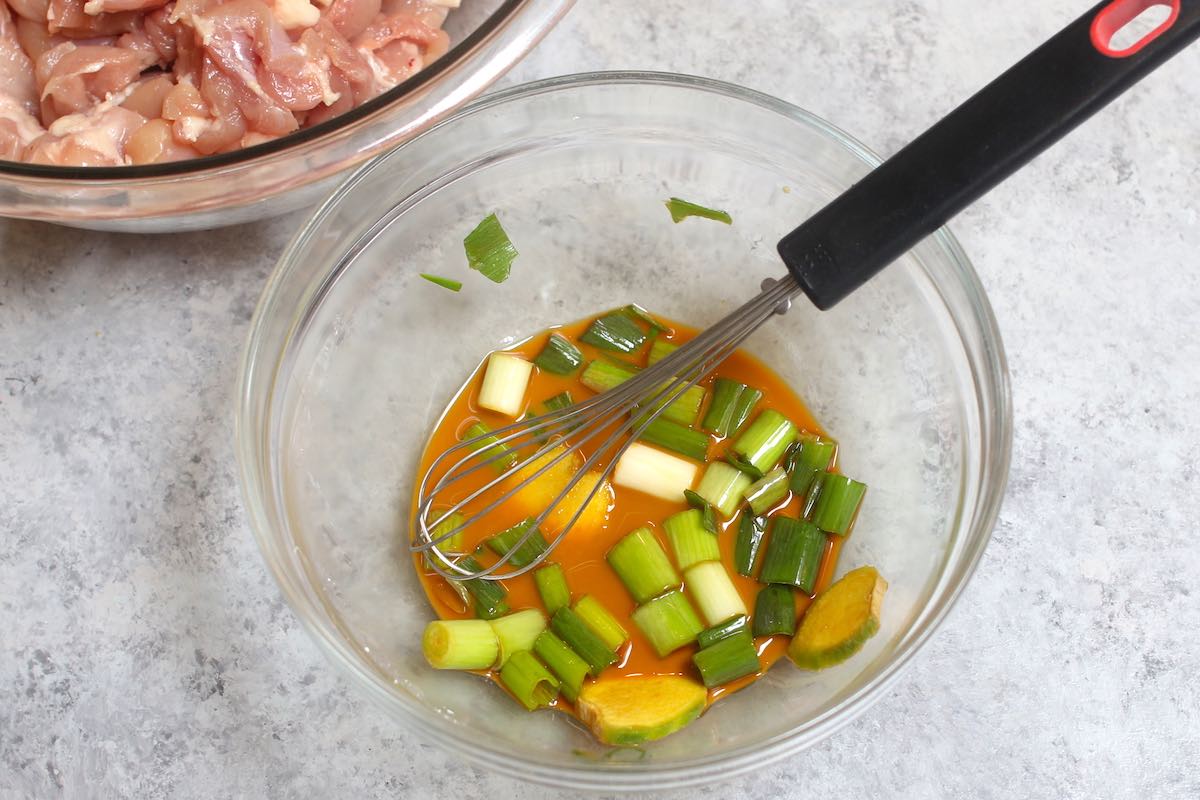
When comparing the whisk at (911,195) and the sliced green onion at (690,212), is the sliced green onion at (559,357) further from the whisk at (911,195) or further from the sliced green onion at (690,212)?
the sliced green onion at (690,212)

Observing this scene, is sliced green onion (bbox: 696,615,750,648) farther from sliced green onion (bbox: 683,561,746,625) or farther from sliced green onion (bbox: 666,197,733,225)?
sliced green onion (bbox: 666,197,733,225)

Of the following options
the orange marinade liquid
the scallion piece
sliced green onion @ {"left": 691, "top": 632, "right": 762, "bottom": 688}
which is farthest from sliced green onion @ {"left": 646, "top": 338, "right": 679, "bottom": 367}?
sliced green onion @ {"left": 691, "top": 632, "right": 762, "bottom": 688}

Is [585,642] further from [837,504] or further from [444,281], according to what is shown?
[444,281]

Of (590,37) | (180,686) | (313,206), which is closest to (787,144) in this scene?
(590,37)

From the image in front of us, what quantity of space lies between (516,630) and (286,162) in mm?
582

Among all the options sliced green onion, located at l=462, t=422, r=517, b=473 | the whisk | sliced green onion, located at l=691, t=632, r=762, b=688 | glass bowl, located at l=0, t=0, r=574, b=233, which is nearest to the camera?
the whisk

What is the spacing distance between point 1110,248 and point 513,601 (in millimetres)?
945

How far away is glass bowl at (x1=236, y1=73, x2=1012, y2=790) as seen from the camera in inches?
48.1

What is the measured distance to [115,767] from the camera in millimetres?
1275

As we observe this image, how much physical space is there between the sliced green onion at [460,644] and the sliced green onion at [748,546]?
31 centimetres

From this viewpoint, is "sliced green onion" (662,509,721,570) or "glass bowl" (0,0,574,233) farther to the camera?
"sliced green onion" (662,509,721,570)

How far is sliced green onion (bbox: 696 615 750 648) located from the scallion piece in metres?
0.16

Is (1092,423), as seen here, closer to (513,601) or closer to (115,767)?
(513,601)

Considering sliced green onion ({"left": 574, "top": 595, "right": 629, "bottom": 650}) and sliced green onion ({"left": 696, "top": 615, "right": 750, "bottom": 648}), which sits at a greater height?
sliced green onion ({"left": 696, "top": 615, "right": 750, "bottom": 648})
